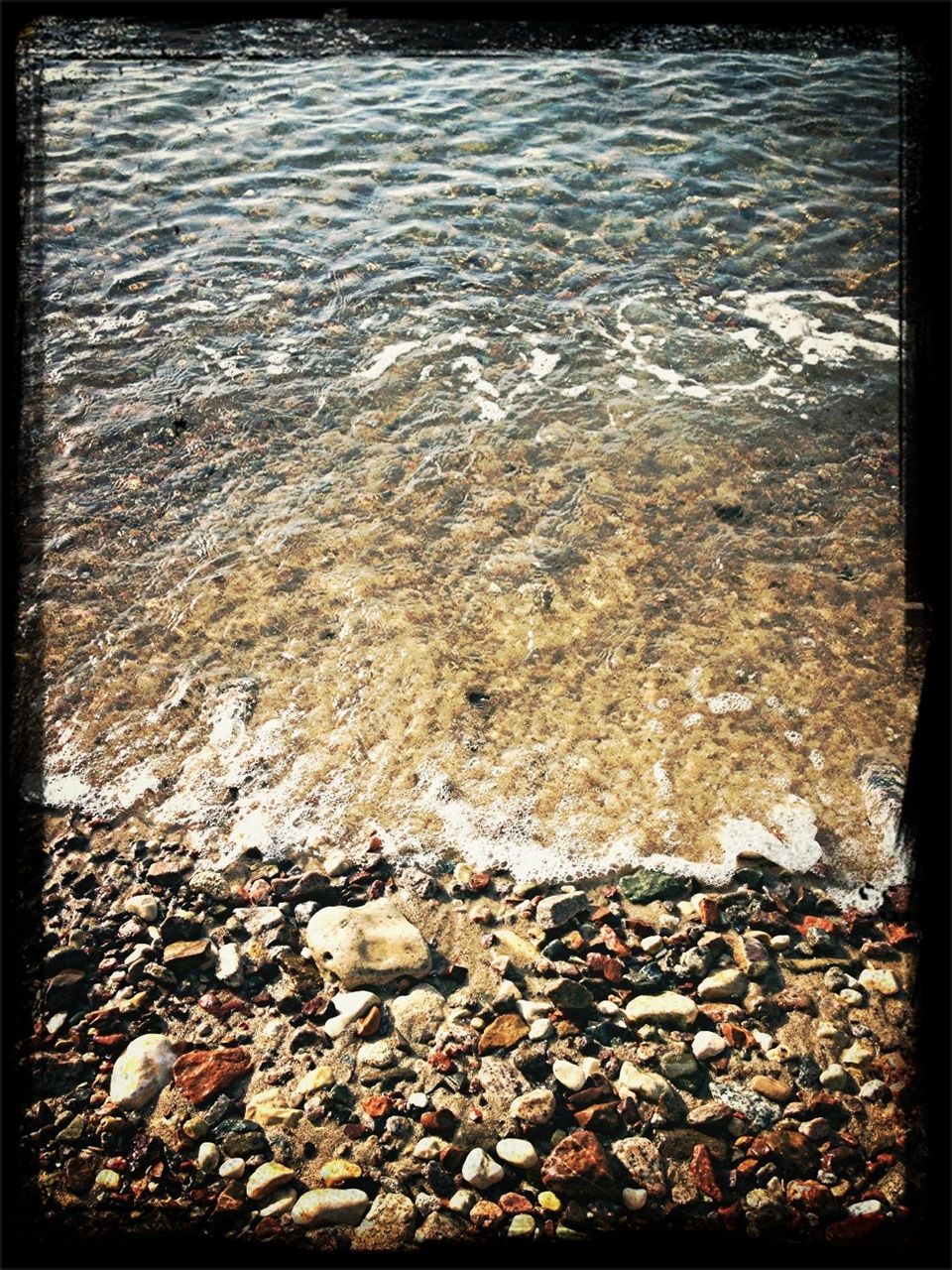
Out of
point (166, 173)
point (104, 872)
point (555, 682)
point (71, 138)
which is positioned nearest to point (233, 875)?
point (104, 872)

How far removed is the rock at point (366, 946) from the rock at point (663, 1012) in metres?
0.72

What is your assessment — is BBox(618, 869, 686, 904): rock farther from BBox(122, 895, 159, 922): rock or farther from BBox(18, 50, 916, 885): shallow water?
BBox(122, 895, 159, 922): rock

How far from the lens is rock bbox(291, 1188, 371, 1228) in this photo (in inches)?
102

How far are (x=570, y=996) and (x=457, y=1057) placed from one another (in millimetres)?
425

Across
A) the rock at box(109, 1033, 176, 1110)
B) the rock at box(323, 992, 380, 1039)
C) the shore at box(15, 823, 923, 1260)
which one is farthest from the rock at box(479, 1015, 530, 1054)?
the rock at box(109, 1033, 176, 1110)

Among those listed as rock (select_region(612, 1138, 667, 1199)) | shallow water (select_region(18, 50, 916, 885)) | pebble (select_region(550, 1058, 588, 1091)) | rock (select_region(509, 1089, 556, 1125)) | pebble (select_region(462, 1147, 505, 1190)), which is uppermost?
shallow water (select_region(18, 50, 916, 885))

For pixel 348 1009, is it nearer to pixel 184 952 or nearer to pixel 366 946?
pixel 366 946

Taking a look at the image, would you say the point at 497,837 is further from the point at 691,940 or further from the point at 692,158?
the point at 692,158

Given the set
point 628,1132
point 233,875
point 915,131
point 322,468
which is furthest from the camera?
point 322,468

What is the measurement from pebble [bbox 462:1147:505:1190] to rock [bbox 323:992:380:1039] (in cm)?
56

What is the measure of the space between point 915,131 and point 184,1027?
4.72 m

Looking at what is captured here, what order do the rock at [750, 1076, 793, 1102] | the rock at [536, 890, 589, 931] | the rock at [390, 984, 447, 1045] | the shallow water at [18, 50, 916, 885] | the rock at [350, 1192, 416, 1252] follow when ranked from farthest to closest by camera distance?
the shallow water at [18, 50, 916, 885] → the rock at [536, 890, 589, 931] → the rock at [390, 984, 447, 1045] → the rock at [750, 1076, 793, 1102] → the rock at [350, 1192, 416, 1252]

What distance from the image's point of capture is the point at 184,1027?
2984 millimetres

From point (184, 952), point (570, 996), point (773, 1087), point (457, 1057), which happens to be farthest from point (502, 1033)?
point (184, 952)
